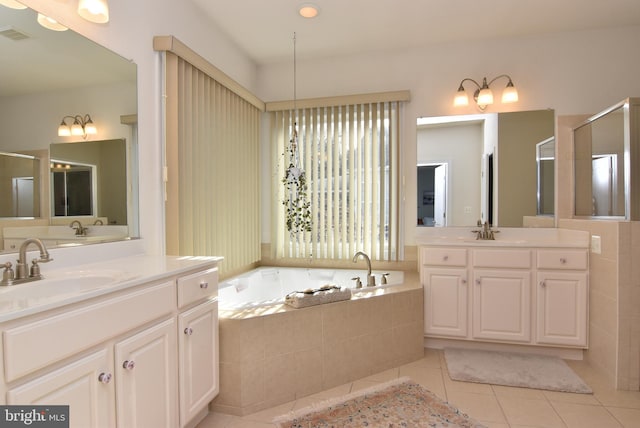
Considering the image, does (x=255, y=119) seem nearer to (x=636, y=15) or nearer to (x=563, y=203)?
(x=563, y=203)

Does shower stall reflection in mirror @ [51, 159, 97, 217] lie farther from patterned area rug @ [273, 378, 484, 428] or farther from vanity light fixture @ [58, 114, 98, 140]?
patterned area rug @ [273, 378, 484, 428]

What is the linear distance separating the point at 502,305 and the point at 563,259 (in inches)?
21.7

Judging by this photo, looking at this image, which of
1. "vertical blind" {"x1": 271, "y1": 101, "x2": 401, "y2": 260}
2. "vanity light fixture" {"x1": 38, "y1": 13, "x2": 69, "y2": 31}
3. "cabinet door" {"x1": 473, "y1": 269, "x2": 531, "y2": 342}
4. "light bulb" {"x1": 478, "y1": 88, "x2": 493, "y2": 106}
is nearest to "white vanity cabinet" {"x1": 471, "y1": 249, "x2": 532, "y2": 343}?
Result: "cabinet door" {"x1": 473, "y1": 269, "x2": 531, "y2": 342}

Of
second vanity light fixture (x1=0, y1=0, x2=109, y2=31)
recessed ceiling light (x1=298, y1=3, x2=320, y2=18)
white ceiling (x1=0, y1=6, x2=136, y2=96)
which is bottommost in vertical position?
white ceiling (x1=0, y1=6, x2=136, y2=96)

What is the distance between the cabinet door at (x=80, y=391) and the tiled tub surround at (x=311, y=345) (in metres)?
0.78

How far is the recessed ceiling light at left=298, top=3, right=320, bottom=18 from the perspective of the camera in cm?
252

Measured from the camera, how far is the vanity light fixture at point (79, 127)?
1624 mm

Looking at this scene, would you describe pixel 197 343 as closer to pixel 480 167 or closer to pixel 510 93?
pixel 480 167

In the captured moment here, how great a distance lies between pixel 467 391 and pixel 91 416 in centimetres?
204

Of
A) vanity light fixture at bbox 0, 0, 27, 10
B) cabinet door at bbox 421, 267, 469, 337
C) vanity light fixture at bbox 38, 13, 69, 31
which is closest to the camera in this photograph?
vanity light fixture at bbox 0, 0, 27, 10

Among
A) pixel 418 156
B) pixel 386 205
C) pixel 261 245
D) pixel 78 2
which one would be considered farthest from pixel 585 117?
pixel 78 2

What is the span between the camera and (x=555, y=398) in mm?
2086

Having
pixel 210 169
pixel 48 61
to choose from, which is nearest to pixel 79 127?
pixel 48 61

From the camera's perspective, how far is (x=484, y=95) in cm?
→ 301
